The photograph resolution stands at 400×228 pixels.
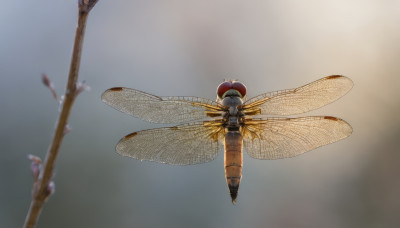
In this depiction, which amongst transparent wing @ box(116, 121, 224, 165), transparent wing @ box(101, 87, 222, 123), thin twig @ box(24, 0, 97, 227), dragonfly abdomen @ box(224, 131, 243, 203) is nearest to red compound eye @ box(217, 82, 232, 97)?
transparent wing @ box(101, 87, 222, 123)

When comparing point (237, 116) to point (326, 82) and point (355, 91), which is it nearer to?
point (326, 82)

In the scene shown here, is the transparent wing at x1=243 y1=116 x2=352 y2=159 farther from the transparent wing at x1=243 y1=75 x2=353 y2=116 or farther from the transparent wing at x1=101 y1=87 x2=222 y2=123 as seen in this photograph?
the transparent wing at x1=101 y1=87 x2=222 y2=123

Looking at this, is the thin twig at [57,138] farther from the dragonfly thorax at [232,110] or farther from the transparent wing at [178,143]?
the dragonfly thorax at [232,110]

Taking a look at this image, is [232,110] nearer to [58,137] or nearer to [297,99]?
[297,99]

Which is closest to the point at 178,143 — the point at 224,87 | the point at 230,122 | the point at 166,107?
the point at 166,107

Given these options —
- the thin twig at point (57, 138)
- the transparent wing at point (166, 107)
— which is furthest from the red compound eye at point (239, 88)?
the thin twig at point (57, 138)

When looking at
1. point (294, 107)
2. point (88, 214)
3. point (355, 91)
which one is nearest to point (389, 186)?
point (355, 91)

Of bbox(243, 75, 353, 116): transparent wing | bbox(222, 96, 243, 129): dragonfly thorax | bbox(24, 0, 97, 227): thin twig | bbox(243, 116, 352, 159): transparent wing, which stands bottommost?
bbox(24, 0, 97, 227): thin twig
